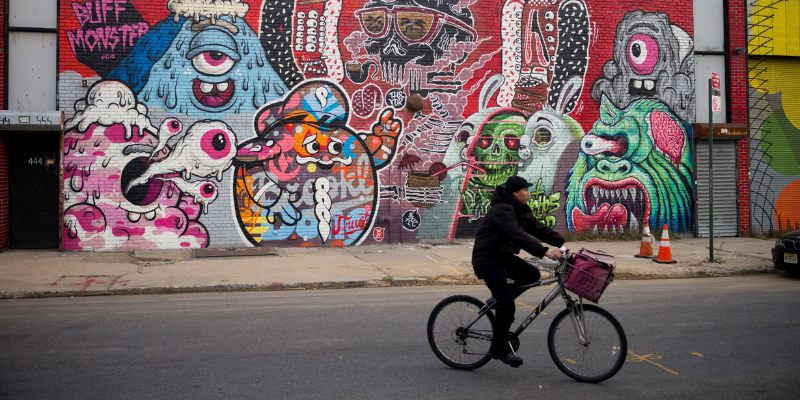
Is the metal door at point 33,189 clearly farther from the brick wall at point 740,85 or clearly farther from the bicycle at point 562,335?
the brick wall at point 740,85

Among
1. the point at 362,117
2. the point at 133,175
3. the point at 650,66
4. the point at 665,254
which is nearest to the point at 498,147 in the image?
the point at 362,117

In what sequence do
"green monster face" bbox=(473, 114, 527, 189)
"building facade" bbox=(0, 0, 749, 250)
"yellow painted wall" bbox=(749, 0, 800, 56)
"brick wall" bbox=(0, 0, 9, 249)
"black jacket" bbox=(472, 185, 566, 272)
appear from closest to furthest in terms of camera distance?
1. "black jacket" bbox=(472, 185, 566, 272)
2. "brick wall" bbox=(0, 0, 9, 249)
3. "building facade" bbox=(0, 0, 749, 250)
4. "green monster face" bbox=(473, 114, 527, 189)
5. "yellow painted wall" bbox=(749, 0, 800, 56)

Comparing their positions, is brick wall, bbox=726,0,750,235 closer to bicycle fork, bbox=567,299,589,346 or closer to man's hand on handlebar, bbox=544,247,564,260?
bicycle fork, bbox=567,299,589,346

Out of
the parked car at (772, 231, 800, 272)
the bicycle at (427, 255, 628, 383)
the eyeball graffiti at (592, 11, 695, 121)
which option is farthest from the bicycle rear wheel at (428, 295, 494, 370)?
the eyeball graffiti at (592, 11, 695, 121)

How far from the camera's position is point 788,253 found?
462 inches

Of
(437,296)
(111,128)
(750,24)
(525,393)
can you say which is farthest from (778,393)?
(750,24)

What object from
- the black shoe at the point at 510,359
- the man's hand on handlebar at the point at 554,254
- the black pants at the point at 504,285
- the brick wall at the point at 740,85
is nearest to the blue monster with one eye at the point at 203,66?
the black pants at the point at 504,285

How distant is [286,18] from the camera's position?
1522cm

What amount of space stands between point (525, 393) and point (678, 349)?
2.32 metres

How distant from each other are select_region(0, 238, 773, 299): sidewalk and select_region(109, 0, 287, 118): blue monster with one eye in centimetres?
343

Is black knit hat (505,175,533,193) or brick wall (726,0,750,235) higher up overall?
brick wall (726,0,750,235)

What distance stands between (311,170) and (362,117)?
177cm

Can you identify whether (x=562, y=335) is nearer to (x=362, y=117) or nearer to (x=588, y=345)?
(x=588, y=345)

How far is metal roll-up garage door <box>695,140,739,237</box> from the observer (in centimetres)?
1739
